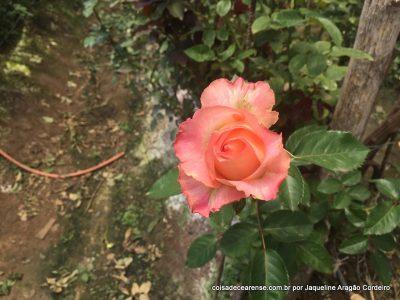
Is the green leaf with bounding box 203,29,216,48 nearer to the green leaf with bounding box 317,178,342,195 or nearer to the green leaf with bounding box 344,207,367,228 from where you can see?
the green leaf with bounding box 317,178,342,195

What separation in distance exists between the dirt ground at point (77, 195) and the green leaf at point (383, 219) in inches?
44.3

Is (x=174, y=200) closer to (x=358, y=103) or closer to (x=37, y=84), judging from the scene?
(x=358, y=103)

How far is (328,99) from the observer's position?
1863 mm

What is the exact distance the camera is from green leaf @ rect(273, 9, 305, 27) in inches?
55.2

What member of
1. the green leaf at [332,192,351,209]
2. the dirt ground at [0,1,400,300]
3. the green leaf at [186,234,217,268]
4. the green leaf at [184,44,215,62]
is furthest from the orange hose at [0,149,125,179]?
the green leaf at [332,192,351,209]

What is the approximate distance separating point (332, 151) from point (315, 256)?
1.57 ft

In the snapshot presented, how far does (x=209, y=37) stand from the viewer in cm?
189

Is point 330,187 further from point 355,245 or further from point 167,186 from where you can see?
point 167,186

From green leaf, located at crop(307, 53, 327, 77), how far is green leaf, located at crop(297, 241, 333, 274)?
65cm

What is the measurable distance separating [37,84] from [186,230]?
194cm

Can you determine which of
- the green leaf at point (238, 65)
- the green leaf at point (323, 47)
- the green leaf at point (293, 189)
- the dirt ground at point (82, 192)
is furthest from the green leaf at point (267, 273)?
the dirt ground at point (82, 192)

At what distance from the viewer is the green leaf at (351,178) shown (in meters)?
1.43

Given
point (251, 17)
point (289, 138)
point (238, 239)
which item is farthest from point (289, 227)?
point (251, 17)

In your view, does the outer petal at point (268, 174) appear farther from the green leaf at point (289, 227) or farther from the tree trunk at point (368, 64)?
the tree trunk at point (368, 64)
